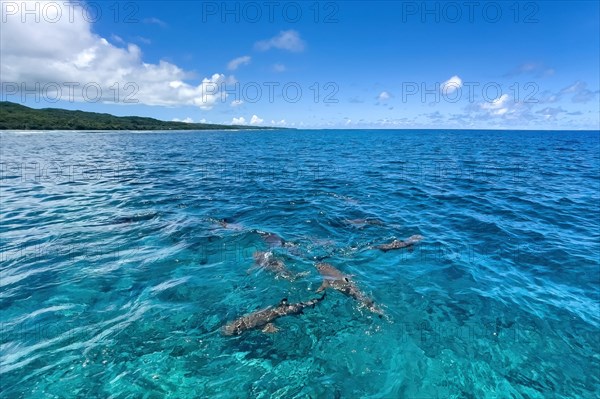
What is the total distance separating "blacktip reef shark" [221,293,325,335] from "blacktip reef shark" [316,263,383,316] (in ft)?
3.40

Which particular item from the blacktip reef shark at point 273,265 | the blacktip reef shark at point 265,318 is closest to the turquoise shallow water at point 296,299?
the blacktip reef shark at point 265,318

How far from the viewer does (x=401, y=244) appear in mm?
12930

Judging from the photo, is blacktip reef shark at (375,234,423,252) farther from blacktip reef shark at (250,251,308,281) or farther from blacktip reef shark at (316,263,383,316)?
blacktip reef shark at (250,251,308,281)

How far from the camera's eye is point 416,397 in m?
6.20

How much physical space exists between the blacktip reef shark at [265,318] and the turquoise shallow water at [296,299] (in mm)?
210

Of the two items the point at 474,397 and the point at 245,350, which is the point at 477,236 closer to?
the point at 474,397

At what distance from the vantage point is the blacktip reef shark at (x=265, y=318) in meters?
7.75

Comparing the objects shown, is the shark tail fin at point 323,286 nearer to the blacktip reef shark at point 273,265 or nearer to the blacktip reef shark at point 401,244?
the blacktip reef shark at point 273,265

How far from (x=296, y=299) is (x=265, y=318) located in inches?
51.7

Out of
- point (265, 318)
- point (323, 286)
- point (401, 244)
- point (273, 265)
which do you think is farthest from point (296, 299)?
point (401, 244)

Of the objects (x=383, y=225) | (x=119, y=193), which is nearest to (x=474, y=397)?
(x=383, y=225)

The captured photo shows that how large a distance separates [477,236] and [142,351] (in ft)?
46.5

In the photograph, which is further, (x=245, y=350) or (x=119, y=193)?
(x=119, y=193)

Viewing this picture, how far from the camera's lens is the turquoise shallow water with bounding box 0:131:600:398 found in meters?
6.48
